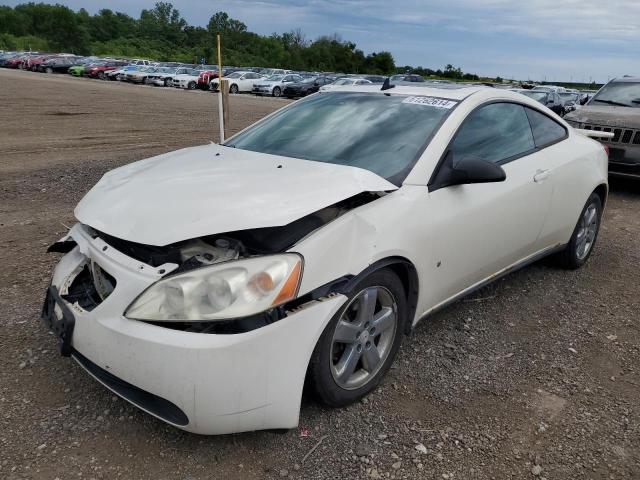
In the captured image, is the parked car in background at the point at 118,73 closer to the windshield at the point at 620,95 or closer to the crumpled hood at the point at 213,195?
the windshield at the point at 620,95

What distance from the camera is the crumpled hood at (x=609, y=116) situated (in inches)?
305

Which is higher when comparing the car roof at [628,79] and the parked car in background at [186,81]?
the car roof at [628,79]

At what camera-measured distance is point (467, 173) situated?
306 centimetres

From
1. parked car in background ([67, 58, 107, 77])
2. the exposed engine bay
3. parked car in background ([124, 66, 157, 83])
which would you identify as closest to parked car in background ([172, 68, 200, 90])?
parked car in background ([124, 66, 157, 83])

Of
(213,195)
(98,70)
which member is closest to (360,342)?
(213,195)

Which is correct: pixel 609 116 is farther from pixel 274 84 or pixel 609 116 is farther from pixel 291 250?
pixel 274 84

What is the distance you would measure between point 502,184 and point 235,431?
7.44 feet

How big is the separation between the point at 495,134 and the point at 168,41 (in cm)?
12110

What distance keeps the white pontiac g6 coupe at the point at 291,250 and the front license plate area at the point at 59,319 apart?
0.01m

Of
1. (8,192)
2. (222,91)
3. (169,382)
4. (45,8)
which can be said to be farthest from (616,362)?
(45,8)

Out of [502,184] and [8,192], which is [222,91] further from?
[502,184]

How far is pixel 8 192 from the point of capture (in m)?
6.65

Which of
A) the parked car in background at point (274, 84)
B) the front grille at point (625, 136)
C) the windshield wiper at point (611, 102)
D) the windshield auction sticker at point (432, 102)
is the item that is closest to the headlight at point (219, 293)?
the windshield auction sticker at point (432, 102)

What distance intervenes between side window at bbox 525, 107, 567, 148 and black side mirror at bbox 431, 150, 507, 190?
1227 mm
